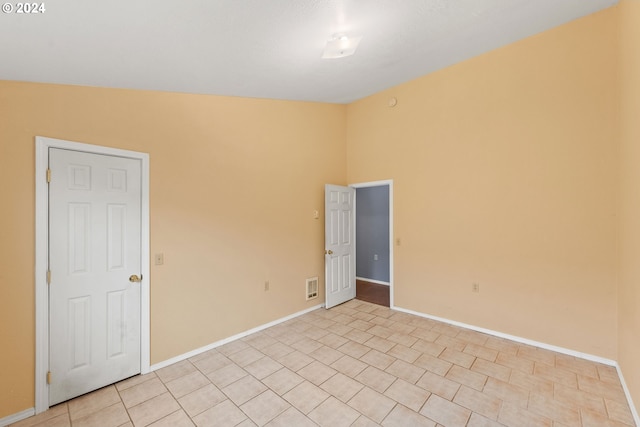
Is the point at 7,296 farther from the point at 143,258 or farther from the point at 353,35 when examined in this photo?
the point at 353,35

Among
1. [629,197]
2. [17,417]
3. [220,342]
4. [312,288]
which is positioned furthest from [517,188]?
[17,417]

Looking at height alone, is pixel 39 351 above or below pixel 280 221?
below

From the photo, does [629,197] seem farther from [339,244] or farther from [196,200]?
[196,200]

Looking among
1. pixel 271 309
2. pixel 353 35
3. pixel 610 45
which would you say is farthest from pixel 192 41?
pixel 610 45

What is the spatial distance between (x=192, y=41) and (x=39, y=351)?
102 inches

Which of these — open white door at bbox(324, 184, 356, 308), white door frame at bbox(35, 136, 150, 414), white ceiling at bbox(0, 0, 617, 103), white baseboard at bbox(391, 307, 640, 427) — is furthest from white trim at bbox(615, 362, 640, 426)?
white door frame at bbox(35, 136, 150, 414)

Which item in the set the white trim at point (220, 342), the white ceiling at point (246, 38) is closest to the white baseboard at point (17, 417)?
the white trim at point (220, 342)

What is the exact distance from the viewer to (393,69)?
10.9 ft

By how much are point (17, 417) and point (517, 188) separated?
4.95 metres

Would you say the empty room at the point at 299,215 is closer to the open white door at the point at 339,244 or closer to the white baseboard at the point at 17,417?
the white baseboard at the point at 17,417

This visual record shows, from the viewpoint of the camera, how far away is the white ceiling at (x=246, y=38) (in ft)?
4.92

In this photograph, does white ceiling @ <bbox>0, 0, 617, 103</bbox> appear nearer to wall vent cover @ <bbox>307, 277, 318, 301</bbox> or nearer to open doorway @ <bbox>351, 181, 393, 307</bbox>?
wall vent cover @ <bbox>307, 277, 318, 301</bbox>

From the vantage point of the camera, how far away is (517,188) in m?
3.00

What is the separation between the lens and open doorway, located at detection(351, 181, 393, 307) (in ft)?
18.4
